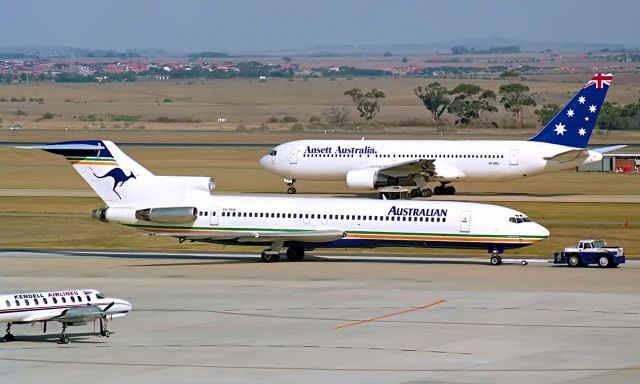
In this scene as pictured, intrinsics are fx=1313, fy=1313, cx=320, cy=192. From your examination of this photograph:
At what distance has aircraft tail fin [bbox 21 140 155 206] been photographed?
6188 centimetres

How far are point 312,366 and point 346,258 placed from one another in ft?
89.3

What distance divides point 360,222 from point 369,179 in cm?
2888

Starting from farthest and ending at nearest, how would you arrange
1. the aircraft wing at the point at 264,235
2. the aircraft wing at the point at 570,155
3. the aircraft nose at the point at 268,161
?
the aircraft nose at the point at 268,161
the aircraft wing at the point at 570,155
the aircraft wing at the point at 264,235

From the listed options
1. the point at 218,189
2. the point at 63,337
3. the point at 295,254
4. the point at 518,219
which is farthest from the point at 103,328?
the point at 218,189

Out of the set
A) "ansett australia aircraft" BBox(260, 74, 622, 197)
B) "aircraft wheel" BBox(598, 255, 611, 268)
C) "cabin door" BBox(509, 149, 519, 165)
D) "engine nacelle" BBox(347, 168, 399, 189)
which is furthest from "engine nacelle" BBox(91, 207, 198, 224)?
"cabin door" BBox(509, 149, 519, 165)

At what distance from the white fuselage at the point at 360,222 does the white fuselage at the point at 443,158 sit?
28859 mm

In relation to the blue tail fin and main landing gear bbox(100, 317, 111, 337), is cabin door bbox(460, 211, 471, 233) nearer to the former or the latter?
main landing gear bbox(100, 317, 111, 337)

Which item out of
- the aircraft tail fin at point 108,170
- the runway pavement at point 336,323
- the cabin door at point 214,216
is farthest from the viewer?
the aircraft tail fin at point 108,170

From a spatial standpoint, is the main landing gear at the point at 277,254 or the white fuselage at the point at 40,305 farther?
the main landing gear at the point at 277,254

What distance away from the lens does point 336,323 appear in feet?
144

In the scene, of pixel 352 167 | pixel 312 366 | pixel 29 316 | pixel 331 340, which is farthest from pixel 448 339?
pixel 352 167

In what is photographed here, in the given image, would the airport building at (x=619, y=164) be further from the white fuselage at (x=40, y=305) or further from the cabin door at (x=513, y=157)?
the white fuselage at (x=40, y=305)

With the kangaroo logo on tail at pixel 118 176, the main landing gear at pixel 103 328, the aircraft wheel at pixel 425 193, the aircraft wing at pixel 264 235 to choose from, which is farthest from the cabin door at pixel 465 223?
the aircraft wheel at pixel 425 193

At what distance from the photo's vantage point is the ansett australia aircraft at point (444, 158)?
88.7m
